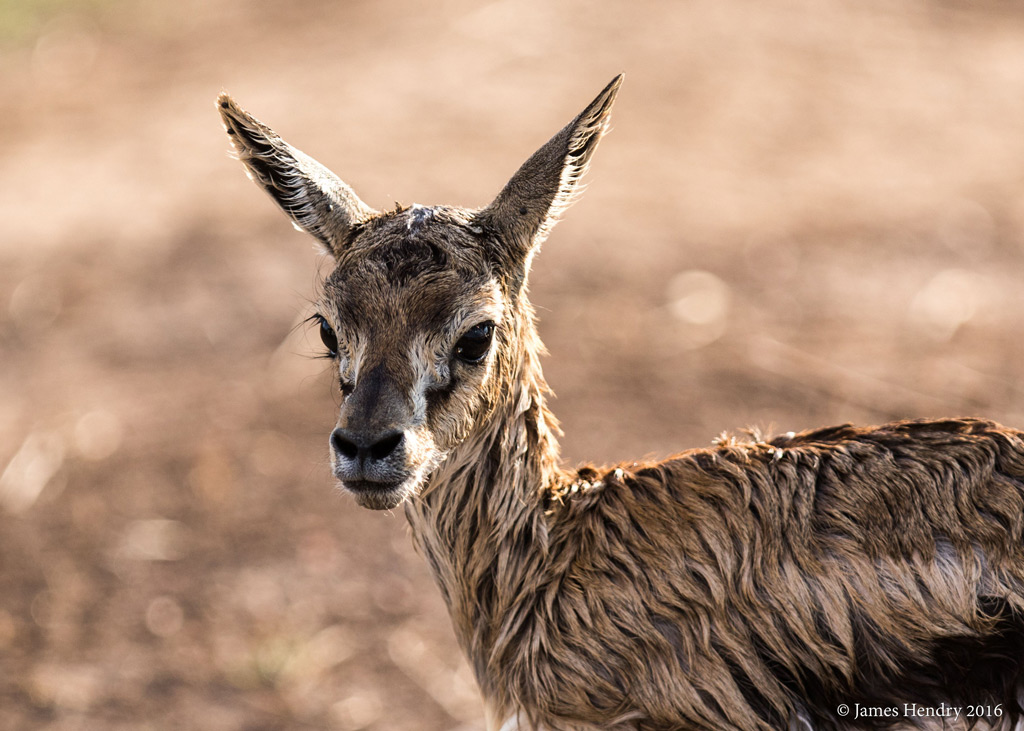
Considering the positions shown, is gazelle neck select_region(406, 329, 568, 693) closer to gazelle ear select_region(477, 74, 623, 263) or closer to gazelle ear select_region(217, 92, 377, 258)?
gazelle ear select_region(477, 74, 623, 263)

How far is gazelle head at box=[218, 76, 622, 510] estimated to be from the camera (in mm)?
3816

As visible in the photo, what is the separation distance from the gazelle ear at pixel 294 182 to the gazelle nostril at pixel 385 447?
41.5 inches

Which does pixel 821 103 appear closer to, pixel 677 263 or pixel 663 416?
pixel 677 263

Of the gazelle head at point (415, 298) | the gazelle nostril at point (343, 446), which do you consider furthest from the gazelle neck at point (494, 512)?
the gazelle nostril at point (343, 446)

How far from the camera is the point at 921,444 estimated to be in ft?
13.4

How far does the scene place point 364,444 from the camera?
3.73 meters

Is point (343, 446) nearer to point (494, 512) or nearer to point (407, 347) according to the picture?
point (407, 347)

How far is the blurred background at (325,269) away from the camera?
265 inches

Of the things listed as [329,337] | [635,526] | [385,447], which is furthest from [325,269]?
[385,447]

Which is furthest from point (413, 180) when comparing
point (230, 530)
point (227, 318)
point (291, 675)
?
point (291, 675)

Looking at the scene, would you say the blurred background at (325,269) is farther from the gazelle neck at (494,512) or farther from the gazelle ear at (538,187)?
the gazelle ear at (538,187)

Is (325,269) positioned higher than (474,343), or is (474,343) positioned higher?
(325,269)

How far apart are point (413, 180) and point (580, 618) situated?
7.60m

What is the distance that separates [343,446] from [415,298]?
23.6 inches
